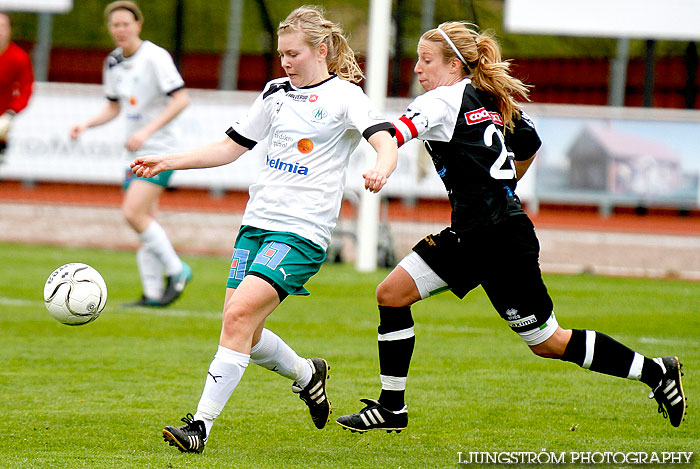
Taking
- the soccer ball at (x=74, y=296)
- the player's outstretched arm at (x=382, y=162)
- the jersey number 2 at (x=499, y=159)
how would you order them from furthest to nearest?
1. the soccer ball at (x=74, y=296)
2. the jersey number 2 at (x=499, y=159)
3. the player's outstretched arm at (x=382, y=162)

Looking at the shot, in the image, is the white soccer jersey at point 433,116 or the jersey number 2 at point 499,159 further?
the jersey number 2 at point 499,159

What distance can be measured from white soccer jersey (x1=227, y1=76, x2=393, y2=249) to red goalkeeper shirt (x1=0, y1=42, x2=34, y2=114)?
532 centimetres

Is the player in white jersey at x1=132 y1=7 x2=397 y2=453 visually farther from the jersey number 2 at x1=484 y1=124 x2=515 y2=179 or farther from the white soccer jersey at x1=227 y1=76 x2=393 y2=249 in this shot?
the jersey number 2 at x1=484 y1=124 x2=515 y2=179

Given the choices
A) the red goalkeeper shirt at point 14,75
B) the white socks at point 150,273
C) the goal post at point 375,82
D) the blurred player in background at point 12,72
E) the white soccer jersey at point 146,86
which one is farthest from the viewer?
the goal post at point 375,82

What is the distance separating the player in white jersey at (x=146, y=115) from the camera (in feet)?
28.1

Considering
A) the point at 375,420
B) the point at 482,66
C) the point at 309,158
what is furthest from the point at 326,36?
the point at 375,420

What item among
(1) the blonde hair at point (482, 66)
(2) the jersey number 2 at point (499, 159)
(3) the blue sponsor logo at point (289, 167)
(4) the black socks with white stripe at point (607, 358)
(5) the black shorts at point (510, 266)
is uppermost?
(1) the blonde hair at point (482, 66)

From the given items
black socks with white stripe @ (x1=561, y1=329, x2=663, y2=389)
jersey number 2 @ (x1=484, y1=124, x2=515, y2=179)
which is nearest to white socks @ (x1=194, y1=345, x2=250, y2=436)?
jersey number 2 @ (x1=484, y1=124, x2=515, y2=179)

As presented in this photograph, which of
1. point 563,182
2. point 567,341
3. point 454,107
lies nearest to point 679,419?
point 567,341

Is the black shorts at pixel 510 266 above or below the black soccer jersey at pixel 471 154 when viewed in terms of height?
below

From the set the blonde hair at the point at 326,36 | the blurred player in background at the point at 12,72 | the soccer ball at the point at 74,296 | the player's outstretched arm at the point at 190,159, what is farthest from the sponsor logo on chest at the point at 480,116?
the blurred player in background at the point at 12,72

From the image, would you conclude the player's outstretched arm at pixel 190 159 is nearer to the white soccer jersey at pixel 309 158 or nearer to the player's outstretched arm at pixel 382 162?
the white soccer jersey at pixel 309 158

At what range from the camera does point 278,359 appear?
4871 millimetres

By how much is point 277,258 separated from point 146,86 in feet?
15.6
